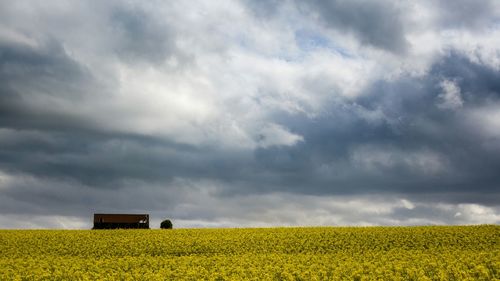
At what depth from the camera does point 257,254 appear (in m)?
37.5

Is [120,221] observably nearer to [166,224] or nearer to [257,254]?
[166,224]

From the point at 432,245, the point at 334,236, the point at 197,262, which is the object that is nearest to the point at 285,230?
the point at 334,236

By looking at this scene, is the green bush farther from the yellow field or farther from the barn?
the yellow field

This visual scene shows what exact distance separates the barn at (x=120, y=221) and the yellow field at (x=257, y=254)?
4547 mm

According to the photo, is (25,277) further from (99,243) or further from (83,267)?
(99,243)

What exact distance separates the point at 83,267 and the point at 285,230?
2271cm

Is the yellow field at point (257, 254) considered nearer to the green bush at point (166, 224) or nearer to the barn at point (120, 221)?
the barn at point (120, 221)

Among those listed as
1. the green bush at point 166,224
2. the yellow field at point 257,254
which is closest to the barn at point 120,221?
the green bush at point 166,224

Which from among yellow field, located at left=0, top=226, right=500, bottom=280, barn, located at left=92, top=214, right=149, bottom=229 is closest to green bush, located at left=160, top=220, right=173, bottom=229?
barn, located at left=92, top=214, right=149, bottom=229

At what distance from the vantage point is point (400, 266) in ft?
87.2

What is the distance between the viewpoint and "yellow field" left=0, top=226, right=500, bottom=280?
26.2 m

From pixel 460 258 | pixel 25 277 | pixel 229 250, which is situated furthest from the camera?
pixel 229 250

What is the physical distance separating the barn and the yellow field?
14.9 ft

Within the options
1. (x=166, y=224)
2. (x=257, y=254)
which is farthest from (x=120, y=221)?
(x=257, y=254)
